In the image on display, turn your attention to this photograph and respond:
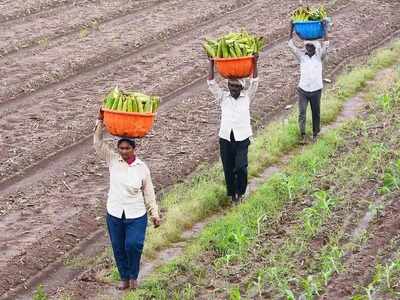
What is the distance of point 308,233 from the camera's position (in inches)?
350

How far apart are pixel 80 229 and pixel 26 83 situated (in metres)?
5.43

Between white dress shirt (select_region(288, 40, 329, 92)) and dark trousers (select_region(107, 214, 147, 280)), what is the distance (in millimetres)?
4464

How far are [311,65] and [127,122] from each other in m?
4.62

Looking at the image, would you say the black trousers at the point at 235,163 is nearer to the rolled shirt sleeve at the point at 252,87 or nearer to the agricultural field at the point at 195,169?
the agricultural field at the point at 195,169

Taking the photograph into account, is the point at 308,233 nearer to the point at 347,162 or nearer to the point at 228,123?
the point at 228,123

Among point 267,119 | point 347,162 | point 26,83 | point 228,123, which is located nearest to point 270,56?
point 267,119

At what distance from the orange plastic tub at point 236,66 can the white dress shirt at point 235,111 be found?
0.70 ft

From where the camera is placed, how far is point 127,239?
789 centimetres

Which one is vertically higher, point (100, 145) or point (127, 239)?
point (100, 145)

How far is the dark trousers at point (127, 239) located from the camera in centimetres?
789

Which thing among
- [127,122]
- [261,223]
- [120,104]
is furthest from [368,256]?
[120,104]

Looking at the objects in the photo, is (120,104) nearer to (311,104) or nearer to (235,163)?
(235,163)

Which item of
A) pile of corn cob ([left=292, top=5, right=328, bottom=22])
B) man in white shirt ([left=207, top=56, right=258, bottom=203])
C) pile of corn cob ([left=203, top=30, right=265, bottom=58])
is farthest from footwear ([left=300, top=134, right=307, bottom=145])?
pile of corn cob ([left=203, top=30, right=265, bottom=58])

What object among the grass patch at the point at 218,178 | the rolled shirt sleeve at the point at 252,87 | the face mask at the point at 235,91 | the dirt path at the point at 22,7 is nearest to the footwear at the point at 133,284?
the grass patch at the point at 218,178
